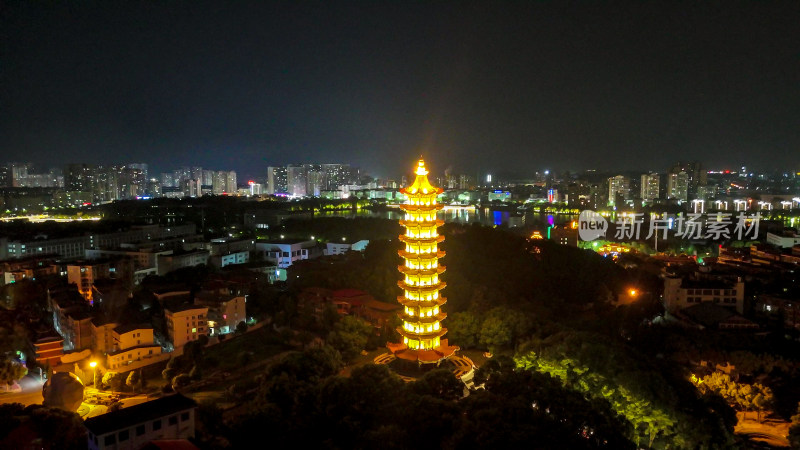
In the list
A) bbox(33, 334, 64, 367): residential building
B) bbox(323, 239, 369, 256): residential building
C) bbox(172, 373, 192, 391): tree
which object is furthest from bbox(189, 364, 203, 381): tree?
bbox(323, 239, 369, 256): residential building

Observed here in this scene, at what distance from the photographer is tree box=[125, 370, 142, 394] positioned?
7043 mm

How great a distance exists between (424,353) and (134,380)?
3.63 m

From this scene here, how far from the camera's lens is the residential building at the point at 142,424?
15.0ft

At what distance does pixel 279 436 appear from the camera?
15.5ft

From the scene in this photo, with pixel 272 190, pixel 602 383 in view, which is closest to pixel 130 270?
pixel 602 383

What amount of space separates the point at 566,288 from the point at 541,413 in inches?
250

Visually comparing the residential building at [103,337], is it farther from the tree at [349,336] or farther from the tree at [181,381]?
the tree at [349,336]

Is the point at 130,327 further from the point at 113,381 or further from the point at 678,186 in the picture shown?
the point at 678,186

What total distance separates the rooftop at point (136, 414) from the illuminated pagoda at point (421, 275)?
2798 millimetres

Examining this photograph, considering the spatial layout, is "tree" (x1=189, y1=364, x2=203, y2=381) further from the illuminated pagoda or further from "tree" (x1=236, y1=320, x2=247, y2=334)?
the illuminated pagoda

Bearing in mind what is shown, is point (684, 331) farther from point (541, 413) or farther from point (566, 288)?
point (541, 413)

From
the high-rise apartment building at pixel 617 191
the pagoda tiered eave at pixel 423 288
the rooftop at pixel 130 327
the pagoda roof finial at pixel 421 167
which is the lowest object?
the rooftop at pixel 130 327

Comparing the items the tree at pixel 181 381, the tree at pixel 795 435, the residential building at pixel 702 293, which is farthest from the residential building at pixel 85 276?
the tree at pixel 795 435

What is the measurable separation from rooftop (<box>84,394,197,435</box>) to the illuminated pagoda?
280 centimetres
